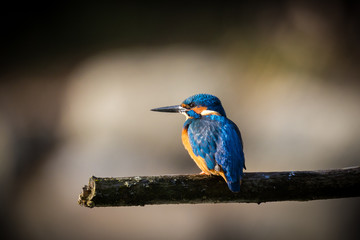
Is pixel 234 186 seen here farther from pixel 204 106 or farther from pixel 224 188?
pixel 204 106

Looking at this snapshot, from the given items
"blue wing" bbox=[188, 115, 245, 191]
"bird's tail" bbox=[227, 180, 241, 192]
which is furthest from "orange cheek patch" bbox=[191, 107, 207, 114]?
"bird's tail" bbox=[227, 180, 241, 192]

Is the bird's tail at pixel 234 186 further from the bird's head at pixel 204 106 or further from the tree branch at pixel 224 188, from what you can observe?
the bird's head at pixel 204 106

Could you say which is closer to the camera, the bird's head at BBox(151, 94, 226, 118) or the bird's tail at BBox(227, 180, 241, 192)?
the bird's tail at BBox(227, 180, 241, 192)

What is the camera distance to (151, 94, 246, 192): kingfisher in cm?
147

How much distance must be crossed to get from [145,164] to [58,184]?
2.88 ft

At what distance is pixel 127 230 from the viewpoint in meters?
3.49

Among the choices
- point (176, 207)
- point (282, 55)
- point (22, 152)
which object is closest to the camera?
point (176, 207)

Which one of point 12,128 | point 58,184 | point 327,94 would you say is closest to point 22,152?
point 12,128

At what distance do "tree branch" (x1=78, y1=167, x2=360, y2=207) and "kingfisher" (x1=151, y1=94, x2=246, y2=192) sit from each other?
0.20 ft

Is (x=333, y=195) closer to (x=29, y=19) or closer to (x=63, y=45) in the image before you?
(x=63, y=45)

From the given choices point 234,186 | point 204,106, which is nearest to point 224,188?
point 234,186

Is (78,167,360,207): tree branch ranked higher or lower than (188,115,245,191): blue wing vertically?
lower

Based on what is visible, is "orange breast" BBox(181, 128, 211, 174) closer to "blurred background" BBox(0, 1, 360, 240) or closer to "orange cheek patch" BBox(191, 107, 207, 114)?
"orange cheek patch" BBox(191, 107, 207, 114)

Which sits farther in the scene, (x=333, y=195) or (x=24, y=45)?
(x=24, y=45)
